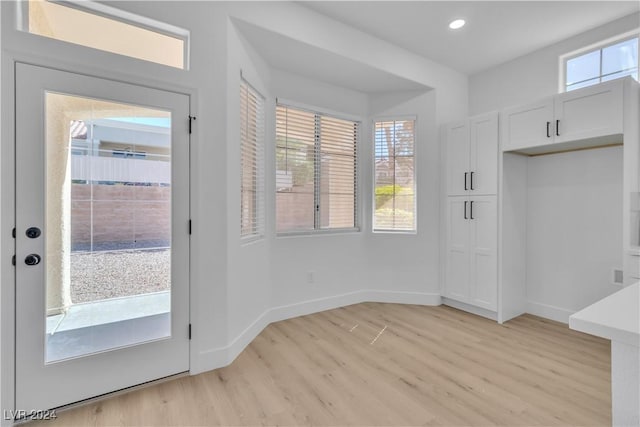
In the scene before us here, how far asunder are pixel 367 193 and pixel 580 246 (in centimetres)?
232

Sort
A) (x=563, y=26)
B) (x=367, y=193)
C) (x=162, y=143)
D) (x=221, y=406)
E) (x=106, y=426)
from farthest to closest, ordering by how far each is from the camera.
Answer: (x=367, y=193)
(x=563, y=26)
(x=162, y=143)
(x=221, y=406)
(x=106, y=426)

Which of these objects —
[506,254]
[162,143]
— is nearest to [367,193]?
[506,254]

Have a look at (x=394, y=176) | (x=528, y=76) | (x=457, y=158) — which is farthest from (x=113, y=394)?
(x=528, y=76)

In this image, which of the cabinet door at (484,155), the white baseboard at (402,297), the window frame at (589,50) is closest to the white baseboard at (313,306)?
the white baseboard at (402,297)

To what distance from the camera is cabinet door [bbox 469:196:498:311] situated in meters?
3.36

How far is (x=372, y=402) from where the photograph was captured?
1.98 meters

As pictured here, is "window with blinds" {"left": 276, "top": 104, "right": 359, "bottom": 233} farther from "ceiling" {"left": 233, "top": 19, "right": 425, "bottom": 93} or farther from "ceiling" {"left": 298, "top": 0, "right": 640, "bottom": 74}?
"ceiling" {"left": 298, "top": 0, "right": 640, "bottom": 74}

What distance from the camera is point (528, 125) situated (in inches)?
121

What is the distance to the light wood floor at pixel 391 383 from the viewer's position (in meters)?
1.84

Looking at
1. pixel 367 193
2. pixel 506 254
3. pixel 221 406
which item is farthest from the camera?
pixel 367 193

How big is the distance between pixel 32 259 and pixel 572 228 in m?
4.59

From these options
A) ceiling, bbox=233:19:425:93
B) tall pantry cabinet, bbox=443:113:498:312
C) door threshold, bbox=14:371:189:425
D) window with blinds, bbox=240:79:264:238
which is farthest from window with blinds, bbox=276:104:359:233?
door threshold, bbox=14:371:189:425

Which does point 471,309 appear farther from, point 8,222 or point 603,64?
point 8,222

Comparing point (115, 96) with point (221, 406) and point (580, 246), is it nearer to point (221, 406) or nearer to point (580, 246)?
point (221, 406)
